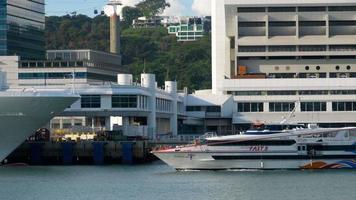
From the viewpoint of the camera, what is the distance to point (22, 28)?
523 ft

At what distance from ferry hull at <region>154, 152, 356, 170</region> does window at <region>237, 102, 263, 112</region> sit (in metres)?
35.3

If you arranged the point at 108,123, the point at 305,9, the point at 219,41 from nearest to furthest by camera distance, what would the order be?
1. the point at 108,123
2. the point at 305,9
3. the point at 219,41

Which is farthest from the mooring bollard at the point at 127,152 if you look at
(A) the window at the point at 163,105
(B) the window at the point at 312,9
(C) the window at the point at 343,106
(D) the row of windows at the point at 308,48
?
(B) the window at the point at 312,9

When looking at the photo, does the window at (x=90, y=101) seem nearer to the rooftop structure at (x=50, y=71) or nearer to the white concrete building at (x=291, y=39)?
the white concrete building at (x=291, y=39)

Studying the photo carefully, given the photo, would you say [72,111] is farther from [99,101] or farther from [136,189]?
[136,189]

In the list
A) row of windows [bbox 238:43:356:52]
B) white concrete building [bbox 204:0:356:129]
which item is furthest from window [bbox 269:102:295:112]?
row of windows [bbox 238:43:356:52]

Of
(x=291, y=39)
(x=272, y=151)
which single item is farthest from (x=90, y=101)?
(x=272, y=151)

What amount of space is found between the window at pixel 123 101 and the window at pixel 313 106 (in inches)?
749

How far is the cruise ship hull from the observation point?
92.9 metres

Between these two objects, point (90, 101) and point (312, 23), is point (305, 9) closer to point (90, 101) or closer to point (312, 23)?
point (312, 23)

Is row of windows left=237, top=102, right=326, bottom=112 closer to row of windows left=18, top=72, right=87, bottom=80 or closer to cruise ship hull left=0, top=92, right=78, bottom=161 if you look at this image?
row of windows left=18, top=72, right=87, bottom=80

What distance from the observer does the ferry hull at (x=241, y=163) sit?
306 ft

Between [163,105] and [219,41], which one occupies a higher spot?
[219,41]

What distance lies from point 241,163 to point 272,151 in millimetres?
2345
